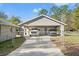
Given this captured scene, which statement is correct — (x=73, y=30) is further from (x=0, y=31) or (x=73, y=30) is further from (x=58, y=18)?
(x=0, y=31)

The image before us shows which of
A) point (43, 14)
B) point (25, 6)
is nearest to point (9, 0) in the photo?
point (25, 6)

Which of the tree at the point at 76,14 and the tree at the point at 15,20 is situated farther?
the tree at the point at 15,20

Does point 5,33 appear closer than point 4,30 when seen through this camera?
No

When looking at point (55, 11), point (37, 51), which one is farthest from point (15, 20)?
point (37, 51)

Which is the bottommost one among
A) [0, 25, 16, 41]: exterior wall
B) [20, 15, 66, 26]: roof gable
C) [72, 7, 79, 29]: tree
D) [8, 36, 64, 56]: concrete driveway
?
[8, 36, 64, 56]: concrete driveway

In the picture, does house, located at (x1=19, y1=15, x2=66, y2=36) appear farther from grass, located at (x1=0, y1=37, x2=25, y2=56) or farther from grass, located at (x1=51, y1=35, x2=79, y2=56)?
grass, located at (x1=0, y1=37, x2=25, y2=56)

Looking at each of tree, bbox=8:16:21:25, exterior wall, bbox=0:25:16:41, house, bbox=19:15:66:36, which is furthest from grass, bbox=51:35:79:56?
tree, bbox=8:16:21:25

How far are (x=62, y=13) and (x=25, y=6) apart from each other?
18.1 ft

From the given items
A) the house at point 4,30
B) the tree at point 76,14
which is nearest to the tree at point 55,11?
Answer: the tree at point 76,14

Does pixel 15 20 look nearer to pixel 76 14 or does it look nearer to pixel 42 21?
pixel 42 21

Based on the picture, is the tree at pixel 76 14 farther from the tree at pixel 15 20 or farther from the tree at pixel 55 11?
the tree at pixel 15 20

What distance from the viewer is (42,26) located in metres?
27.8

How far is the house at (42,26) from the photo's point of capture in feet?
89.0

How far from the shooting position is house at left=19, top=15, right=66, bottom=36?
27.1 metres
